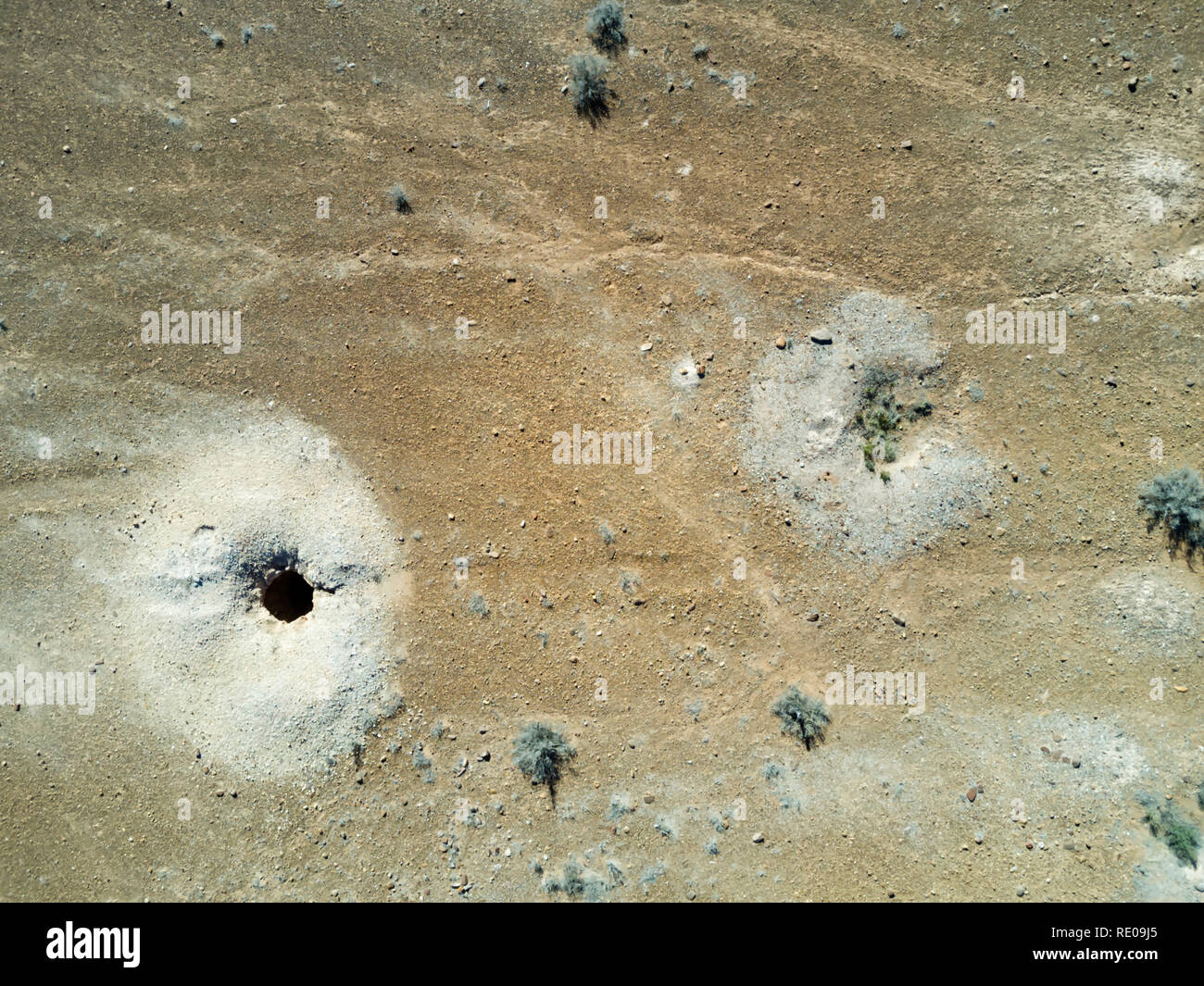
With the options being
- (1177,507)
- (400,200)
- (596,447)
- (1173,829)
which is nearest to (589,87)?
(400,200)

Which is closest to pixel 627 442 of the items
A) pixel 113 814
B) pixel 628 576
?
pixel 628 576

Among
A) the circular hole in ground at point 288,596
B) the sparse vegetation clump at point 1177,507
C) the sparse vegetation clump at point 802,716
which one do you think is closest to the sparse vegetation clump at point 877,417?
the sparse vegetation clump at point 1177,507

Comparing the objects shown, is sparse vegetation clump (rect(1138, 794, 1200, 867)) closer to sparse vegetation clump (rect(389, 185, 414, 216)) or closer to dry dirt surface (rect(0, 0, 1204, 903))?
dry dirt surface (rect(0, 0, 1204, 903))

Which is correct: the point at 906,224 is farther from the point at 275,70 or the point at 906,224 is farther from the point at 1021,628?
the point at 275,70

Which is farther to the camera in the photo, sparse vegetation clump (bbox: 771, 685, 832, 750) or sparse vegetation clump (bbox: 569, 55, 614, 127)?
sparse vegetation clump (bbox: 569, 55, 614, 127)

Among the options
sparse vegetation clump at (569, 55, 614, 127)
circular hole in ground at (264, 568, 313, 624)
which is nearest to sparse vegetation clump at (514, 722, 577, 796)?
circular hole in ground at (264, 568, 313, 624)
